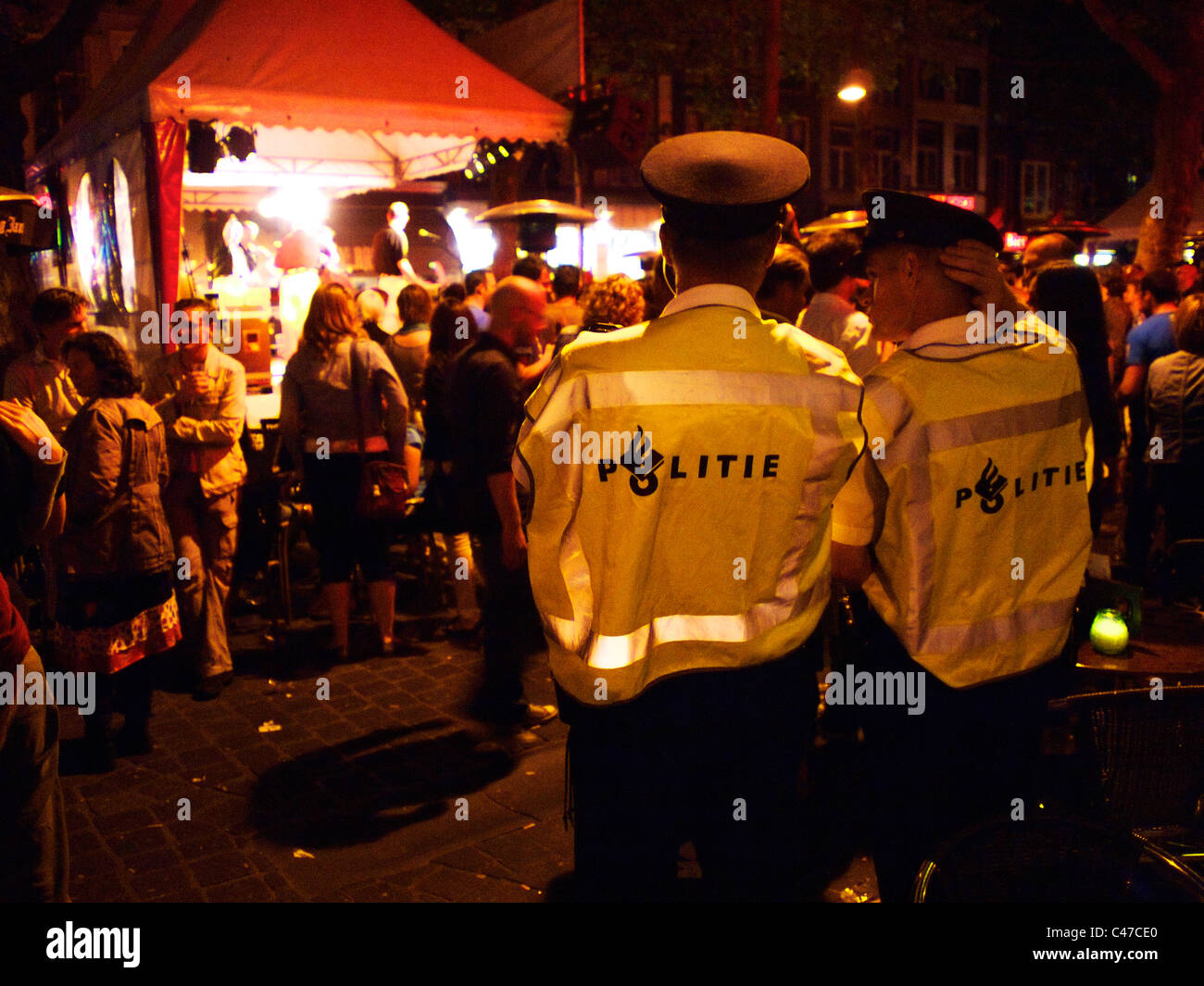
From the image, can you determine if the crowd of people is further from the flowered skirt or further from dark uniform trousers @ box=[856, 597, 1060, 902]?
the flowered skirt

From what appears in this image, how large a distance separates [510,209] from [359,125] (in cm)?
229

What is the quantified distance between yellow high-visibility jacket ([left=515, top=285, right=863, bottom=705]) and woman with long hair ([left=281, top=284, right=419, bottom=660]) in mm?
3897

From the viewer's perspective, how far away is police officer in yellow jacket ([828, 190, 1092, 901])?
230cm

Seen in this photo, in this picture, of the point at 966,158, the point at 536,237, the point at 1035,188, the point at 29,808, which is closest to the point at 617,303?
the point at 29,808

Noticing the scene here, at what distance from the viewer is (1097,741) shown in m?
2.53

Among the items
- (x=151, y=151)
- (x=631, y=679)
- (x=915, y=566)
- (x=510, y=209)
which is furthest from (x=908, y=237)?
(x=510, y=209)

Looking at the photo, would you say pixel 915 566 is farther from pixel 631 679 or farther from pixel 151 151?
pixel 151 151

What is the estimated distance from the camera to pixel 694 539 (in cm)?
208

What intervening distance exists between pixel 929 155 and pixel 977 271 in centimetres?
3794

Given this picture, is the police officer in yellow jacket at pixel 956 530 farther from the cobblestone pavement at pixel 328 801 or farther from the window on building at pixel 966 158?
the window on building at pixel 966 158

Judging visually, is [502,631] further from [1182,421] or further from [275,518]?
[1182,421]

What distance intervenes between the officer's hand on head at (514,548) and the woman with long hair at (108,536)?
160cm

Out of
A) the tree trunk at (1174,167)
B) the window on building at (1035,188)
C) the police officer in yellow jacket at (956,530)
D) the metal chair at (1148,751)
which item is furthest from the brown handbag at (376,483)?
the window on building at (1035,188)

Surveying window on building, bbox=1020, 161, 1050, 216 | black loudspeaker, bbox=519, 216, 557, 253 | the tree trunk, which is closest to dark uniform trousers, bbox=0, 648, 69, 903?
black loudspeaker, bbox=519, 216, 557, 253
